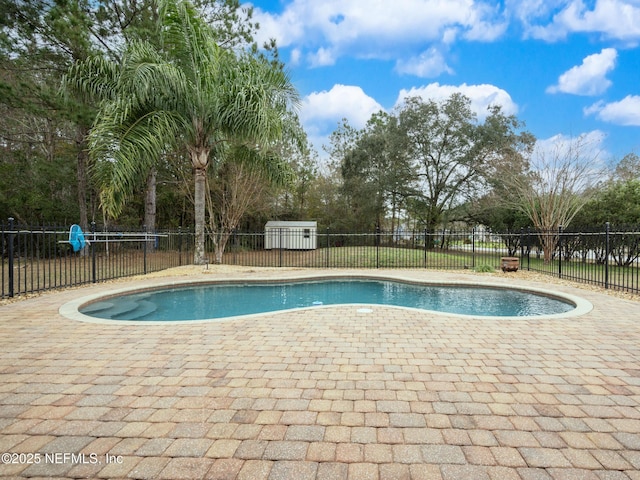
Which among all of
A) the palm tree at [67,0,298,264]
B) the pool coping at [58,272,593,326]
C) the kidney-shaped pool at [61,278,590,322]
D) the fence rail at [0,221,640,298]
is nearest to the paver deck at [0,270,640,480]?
the pool coping at [58,272,593,326]

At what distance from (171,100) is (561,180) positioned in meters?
13.2

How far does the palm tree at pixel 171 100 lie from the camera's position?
25.2ft

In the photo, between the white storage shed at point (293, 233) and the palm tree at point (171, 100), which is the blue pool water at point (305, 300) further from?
the white storage shed at point (293, 233)

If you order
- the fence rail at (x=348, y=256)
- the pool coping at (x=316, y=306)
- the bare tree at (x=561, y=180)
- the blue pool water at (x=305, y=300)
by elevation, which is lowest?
the blue pool water at (x=305, y=300)

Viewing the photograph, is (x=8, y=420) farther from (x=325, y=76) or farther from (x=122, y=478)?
(x=325, y=76)

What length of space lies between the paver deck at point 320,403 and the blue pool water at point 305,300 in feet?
6.47

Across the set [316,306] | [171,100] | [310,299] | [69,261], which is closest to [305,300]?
[310,299]

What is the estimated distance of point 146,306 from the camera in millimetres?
6137

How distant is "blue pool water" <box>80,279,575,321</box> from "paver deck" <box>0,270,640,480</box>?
6.47 ft

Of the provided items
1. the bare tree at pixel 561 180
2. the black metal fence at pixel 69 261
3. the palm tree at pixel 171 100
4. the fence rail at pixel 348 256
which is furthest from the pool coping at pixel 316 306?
the bare tree at pixel 561 180

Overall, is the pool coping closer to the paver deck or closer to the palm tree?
the paver deck

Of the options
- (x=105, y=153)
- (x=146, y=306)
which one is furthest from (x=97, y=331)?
(x=105, y=153)

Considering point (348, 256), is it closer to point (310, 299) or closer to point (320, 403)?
point (310, 299)

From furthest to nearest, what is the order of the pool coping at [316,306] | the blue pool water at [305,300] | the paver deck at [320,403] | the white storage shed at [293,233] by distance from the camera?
the white storage shed at [293,233] < the blue pool water at [305,300] < the pool coping at [316,306] < the paver deck at [320,403]
